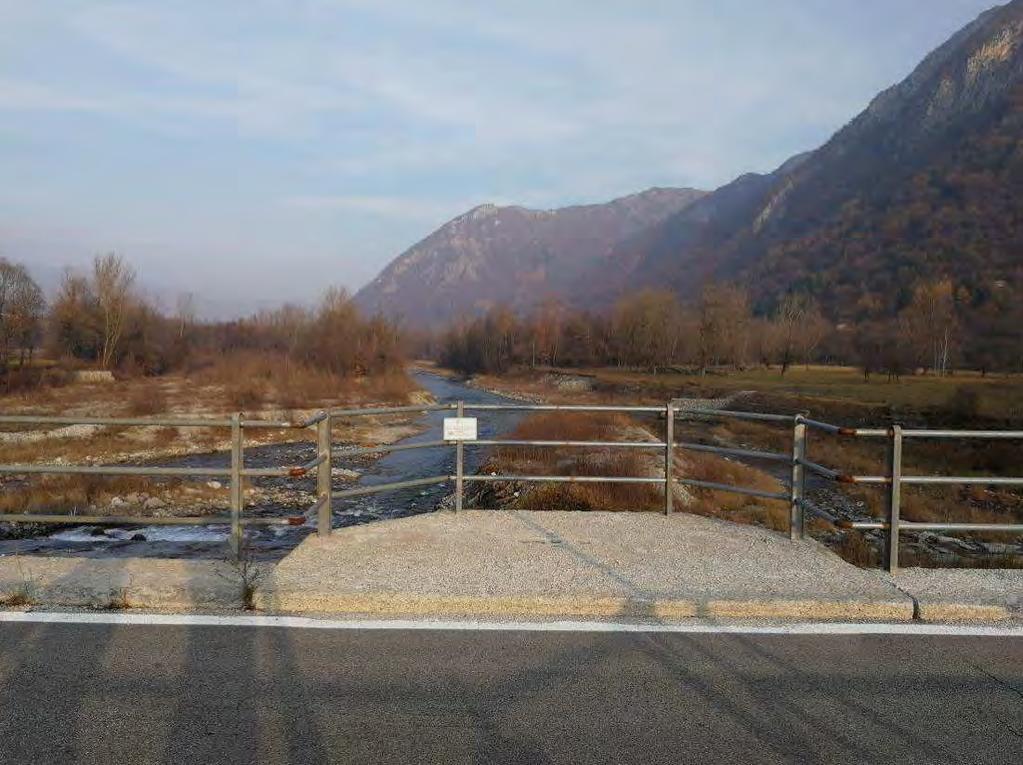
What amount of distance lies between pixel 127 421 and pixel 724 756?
541cm

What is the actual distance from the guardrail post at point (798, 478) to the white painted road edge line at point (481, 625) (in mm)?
1975

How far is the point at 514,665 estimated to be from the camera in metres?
3.95

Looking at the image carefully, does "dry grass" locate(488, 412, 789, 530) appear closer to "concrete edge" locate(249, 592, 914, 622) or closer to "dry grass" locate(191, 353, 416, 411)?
"concrete edge" locate(249, 592, 914, 622)

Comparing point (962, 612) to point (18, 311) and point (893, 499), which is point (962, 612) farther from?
point (18, 311)

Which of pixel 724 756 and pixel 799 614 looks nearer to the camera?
pixel 724 756

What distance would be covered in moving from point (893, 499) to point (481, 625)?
353cm

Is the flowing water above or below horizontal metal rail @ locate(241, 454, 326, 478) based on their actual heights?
below

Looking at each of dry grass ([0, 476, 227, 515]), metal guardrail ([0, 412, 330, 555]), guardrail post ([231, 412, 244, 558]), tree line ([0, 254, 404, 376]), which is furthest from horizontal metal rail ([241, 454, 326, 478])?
tree line ([0, 254, 404, 376])

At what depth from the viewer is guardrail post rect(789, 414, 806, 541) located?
21.3ft

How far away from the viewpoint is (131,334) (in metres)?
59.9

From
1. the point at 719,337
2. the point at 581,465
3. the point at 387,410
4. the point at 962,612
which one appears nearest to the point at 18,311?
the point at 581,465

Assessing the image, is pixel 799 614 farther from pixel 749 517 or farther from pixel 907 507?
pixel 907 507

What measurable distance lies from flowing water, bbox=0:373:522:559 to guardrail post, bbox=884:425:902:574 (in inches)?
181

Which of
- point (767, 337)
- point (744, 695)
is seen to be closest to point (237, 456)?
Answer: point (744, 695)
